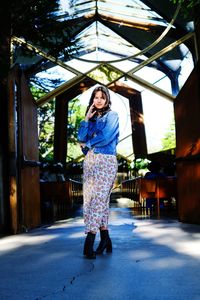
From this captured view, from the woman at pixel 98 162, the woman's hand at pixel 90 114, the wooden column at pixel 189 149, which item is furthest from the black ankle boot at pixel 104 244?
the wooden column at pixel 189 149

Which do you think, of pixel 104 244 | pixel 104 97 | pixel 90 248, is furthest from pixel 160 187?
pixel 90 248

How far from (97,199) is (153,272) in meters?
0.90

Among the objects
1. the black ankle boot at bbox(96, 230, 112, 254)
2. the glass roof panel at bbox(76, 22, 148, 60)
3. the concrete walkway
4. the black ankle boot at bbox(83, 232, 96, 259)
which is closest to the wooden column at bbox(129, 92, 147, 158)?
the glass roof panel at bbox(76, 22, 148, 60)

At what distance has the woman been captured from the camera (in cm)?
373

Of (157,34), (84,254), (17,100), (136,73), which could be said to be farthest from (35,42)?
(136,73)

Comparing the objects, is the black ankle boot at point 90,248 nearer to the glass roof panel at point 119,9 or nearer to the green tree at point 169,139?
the glass roof panel at point 119,9

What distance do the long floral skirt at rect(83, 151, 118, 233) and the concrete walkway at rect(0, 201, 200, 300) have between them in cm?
33

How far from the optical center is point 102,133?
3789mm

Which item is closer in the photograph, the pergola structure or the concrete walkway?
the concrete walkway

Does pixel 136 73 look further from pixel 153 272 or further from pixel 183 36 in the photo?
pixel 153 272

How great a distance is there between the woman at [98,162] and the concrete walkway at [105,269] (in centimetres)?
26

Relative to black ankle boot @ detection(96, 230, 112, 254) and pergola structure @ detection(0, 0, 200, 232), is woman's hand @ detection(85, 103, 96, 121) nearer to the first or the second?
black ankle boot @ detection(96, 230, 112, 254)

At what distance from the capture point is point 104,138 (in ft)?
12.3

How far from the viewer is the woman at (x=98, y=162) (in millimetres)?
3727
